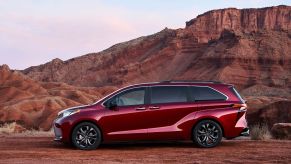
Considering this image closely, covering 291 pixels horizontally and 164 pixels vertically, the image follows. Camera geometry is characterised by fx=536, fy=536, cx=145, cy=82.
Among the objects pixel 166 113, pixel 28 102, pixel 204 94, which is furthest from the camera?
pixel 28 102

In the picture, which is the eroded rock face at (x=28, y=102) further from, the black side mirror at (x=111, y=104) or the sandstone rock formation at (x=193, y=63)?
the black side mirror at (x=111, y=104)

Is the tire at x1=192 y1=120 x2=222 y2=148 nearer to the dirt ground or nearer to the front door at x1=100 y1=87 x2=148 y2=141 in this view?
the dirt ground

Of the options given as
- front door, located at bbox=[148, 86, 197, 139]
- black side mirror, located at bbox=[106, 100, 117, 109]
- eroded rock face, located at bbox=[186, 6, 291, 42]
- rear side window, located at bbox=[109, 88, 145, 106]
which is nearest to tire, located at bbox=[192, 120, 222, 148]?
front door, located at bbox=[148, 86, 197, 139]

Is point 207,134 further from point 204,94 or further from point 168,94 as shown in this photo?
point 168,94

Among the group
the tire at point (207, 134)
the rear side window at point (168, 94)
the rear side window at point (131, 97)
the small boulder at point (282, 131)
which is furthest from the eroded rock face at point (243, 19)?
the tire at point (207, 134)

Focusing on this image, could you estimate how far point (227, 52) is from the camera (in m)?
91.6

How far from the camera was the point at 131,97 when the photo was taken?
40.0ft

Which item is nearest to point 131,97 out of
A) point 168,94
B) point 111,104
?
point 111,104

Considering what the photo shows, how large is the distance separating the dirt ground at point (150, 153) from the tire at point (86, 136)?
191 mm

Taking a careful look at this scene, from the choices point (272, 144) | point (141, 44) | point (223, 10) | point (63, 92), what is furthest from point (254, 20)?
point (272, 144)

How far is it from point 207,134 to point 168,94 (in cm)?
126

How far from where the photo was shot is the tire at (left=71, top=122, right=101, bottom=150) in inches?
467

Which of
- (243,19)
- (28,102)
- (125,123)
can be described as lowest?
(125,123)

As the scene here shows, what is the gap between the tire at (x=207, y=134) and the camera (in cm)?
1196
